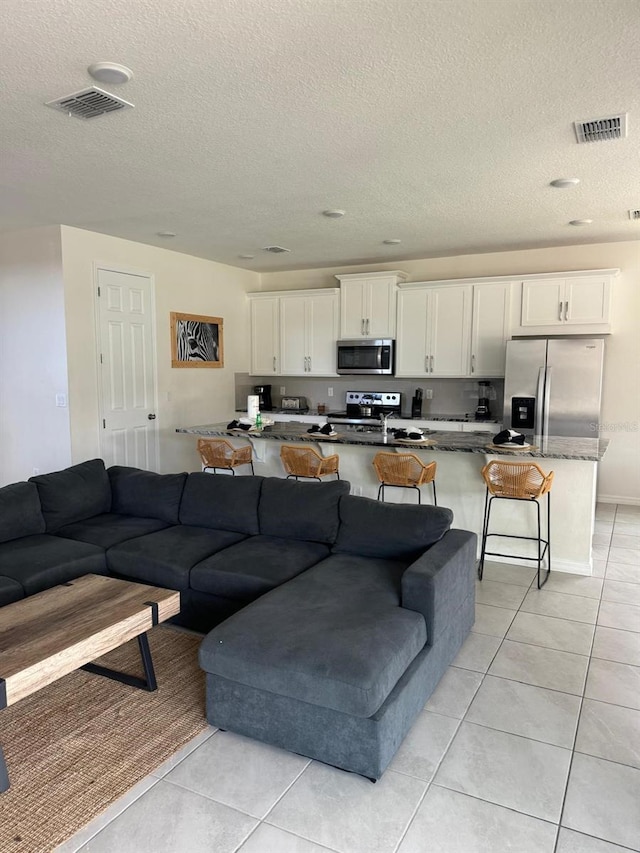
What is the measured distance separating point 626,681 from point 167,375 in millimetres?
5016

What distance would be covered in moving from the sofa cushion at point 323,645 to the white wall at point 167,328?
3.46m

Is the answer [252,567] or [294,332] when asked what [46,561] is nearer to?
[252,567]

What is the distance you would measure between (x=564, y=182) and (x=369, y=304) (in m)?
3.11

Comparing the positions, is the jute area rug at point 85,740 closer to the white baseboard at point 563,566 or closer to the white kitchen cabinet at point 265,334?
the white baseboard at point 563,566

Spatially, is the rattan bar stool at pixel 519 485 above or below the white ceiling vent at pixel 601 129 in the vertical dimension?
below

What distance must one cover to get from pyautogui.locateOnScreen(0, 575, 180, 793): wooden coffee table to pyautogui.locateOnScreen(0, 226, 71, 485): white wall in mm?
2843

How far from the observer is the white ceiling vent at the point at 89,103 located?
256cm

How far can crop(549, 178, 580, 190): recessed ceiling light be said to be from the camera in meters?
3.77

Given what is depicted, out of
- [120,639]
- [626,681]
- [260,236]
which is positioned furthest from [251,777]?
[260,236]

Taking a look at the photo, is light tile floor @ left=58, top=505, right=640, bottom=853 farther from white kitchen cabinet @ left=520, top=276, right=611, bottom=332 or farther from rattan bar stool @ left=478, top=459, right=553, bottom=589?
white kitchen cabinet @ left=520, top=276, right=611, bottom=332

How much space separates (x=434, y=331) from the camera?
643cm

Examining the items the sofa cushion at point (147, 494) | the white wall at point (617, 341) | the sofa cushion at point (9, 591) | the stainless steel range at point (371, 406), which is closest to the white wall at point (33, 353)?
the sofa cushion at point (147, 494)

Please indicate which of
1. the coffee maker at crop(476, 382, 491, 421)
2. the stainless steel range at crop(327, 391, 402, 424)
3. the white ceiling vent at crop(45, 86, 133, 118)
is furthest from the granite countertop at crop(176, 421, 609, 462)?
the white ceiling vent at crop(45, 86, 133, 118)

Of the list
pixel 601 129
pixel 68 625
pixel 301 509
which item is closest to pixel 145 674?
pixel 68 625
